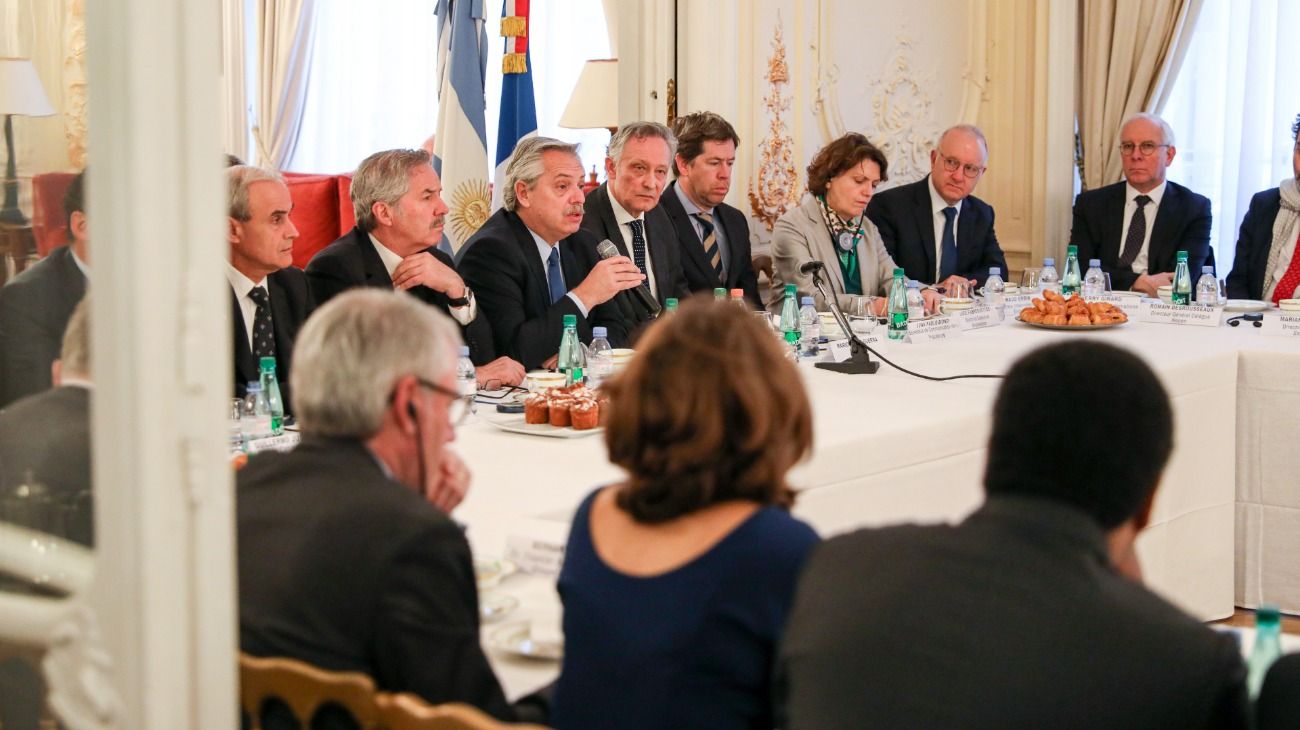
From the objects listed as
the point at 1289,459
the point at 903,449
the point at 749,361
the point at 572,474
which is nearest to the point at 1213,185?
the point at 1289,459

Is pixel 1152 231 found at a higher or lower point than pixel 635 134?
lower

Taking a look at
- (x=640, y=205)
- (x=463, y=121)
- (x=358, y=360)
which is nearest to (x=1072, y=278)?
(x=640, y=205)

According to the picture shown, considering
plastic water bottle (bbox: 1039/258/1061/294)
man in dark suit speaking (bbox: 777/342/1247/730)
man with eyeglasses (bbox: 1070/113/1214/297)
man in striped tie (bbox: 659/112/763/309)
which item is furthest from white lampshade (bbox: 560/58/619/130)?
man in dark suit speaking (bbox: 777/342/1247/730)

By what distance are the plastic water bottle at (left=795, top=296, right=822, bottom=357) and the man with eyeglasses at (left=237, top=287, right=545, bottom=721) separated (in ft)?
8.39

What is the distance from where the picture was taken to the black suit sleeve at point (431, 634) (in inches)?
61.9

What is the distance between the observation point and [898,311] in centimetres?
448

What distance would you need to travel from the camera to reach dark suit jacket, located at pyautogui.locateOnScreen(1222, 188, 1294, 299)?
5750mm

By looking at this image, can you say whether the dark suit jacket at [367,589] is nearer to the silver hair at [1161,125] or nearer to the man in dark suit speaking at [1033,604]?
the man in dark suit speaking at [1033,604]

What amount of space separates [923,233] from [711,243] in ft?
3.32

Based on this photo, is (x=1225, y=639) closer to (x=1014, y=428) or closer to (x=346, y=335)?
(x=1014, y=428)

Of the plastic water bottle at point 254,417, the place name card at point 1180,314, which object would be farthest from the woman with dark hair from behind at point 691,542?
the place name card at point 1180,314

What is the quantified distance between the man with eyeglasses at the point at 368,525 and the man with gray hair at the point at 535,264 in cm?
226

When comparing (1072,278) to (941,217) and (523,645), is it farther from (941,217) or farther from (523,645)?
(523,645)

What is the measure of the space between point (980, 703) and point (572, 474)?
1.50 meters
